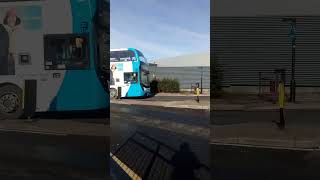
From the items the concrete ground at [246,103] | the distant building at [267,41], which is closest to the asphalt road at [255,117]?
the concrete ground at [246,103]

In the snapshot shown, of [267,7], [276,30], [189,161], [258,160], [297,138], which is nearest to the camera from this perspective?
[189,161]

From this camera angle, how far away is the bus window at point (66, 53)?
2.98m

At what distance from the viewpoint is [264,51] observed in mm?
10008

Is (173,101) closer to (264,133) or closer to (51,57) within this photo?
(51,57)

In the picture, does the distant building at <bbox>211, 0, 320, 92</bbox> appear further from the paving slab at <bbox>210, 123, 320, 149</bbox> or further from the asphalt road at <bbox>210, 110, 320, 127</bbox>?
the paving slab at <bbox>210, 123, 320, 149</bbox>

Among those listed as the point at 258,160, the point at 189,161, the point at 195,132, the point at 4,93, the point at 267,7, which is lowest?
the point at 258,160

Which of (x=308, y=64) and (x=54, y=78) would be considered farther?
(x=308, y=64)

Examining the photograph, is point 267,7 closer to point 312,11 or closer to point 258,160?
point 258,160

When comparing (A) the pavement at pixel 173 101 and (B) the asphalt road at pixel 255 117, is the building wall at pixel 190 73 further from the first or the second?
(B) the asphalt road at pixel 255 117

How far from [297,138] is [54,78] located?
17.4 feet

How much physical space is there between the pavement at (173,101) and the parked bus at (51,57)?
24cm

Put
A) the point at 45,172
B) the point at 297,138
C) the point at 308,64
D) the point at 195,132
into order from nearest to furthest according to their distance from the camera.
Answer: the point at 195,132 → the point at 45,172 → the point at 297,138 → the point at 308,64

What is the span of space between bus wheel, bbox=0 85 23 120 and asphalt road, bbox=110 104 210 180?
65 centimetres

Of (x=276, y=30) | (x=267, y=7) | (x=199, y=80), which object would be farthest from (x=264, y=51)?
(x=199, y=80)
